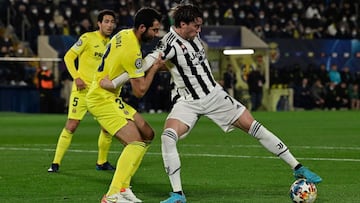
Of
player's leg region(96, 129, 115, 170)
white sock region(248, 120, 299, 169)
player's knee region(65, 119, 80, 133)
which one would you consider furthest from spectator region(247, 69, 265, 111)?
white sock region(248, 120, 299, 169)

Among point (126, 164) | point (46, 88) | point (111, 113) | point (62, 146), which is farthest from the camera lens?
point (46, 88)

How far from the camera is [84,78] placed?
51.7 feet

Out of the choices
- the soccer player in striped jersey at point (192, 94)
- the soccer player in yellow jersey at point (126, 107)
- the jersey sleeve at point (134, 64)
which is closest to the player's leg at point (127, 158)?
the soccer player in yellow jersey at point (126, 107)

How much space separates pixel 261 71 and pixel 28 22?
10694 mm

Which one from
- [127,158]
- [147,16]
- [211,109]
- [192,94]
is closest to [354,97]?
[211,109]

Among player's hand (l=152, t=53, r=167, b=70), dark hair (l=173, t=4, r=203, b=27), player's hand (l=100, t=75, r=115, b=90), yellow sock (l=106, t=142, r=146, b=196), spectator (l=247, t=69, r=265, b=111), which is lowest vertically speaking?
spectator (l=247, t=69, r=265, b=111)

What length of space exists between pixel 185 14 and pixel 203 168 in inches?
170

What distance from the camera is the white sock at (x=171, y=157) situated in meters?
11.3

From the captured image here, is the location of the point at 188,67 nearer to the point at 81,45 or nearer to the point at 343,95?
the point at 81,45

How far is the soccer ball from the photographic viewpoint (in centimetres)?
1084

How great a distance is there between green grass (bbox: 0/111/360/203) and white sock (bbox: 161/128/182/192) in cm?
48

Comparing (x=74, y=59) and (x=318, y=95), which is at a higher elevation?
(x=74, y=59)

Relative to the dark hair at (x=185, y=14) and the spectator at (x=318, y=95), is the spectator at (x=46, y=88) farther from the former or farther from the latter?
the dark hair at (x=185, y=14)

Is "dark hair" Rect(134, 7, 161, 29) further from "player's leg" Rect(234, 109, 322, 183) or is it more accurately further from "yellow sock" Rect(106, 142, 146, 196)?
"player's leg" Rect(234, 109, 322, 183)
